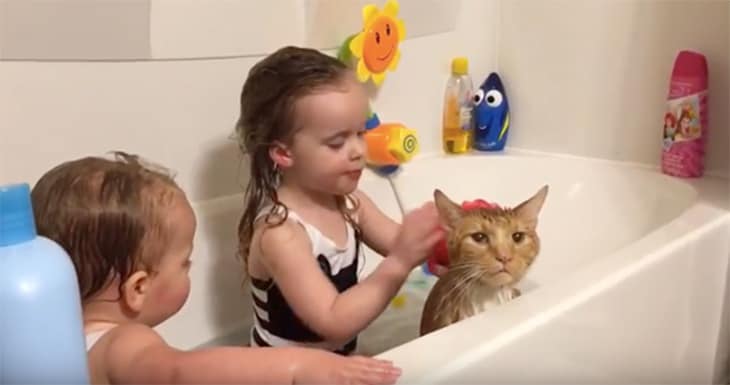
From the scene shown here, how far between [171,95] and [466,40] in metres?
0.77

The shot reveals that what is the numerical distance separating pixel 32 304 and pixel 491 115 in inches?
54.4

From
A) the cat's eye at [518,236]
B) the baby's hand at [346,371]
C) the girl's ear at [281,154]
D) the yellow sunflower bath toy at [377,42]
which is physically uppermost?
the yellow sunflower bath toy at [377,42]

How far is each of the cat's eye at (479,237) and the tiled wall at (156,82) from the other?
20.8 inches

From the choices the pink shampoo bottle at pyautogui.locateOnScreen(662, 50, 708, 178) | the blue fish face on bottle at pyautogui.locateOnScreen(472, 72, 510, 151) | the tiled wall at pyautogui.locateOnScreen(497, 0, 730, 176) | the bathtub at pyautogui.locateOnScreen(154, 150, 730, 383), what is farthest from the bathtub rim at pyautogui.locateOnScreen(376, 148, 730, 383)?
the blue fish face on bottle at pyautogui.locateOnScreen(472, 72, 510, 151)

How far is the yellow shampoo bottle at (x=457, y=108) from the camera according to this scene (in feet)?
6.45

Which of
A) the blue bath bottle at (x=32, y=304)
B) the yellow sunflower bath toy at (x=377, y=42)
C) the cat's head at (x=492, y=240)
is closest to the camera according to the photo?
the blue bath bottle at (x=32, y=304)

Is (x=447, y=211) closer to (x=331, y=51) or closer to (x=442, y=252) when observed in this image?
(x=442, y=252)

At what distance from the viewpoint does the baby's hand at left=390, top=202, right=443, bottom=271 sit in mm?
1183

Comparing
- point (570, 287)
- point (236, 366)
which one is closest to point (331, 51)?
point (570, 287)

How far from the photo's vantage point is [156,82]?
142 centimetres

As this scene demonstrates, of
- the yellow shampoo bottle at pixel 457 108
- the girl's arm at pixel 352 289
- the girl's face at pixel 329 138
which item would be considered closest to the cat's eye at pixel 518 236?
the girl's arm at pixel 352 289

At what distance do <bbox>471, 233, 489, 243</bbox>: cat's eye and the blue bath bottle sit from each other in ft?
1.91

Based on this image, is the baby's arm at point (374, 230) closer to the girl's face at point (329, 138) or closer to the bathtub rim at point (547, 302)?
the girl's face at point (329, 138)

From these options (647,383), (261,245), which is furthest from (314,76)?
(647,383)
